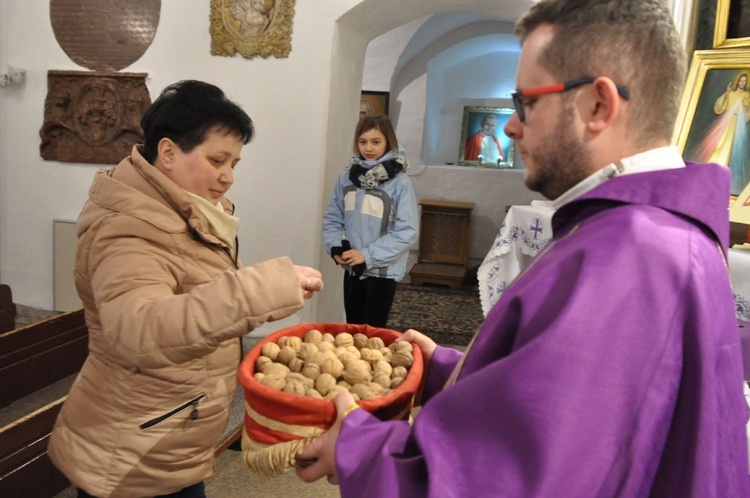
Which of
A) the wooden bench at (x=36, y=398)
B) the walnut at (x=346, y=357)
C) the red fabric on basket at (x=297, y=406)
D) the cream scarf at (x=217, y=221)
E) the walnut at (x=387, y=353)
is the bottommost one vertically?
the wooden bench at (x=36, y=398)

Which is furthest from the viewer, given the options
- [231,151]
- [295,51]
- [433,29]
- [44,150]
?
[433,29]

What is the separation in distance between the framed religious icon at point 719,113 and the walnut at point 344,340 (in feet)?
6.83

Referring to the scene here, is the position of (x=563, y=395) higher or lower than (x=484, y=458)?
higher

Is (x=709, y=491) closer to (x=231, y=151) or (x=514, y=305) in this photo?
(x=514, y=305)

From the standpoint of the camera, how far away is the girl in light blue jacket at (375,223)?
3.69 metres

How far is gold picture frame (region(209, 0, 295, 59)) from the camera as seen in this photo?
4480 mm

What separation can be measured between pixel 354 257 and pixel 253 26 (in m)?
2.04

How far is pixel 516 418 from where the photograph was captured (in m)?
0.84

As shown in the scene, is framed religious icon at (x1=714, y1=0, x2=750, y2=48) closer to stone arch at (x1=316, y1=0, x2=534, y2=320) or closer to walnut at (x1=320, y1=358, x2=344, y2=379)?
stone arch at (x1=316, y1=0, x2=534, y2=320)

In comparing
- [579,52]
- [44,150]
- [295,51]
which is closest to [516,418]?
[579,52]

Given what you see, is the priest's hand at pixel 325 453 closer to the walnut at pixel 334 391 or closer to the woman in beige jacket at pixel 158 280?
the walnut at pixel 334 391

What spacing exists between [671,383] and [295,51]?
4.16 metres

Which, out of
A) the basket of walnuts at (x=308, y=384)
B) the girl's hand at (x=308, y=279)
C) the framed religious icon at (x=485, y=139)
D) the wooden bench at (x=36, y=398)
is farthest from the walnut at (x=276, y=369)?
the framed religious icon at (x=485, y=139)

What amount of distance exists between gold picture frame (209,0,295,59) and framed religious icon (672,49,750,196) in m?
2.74
